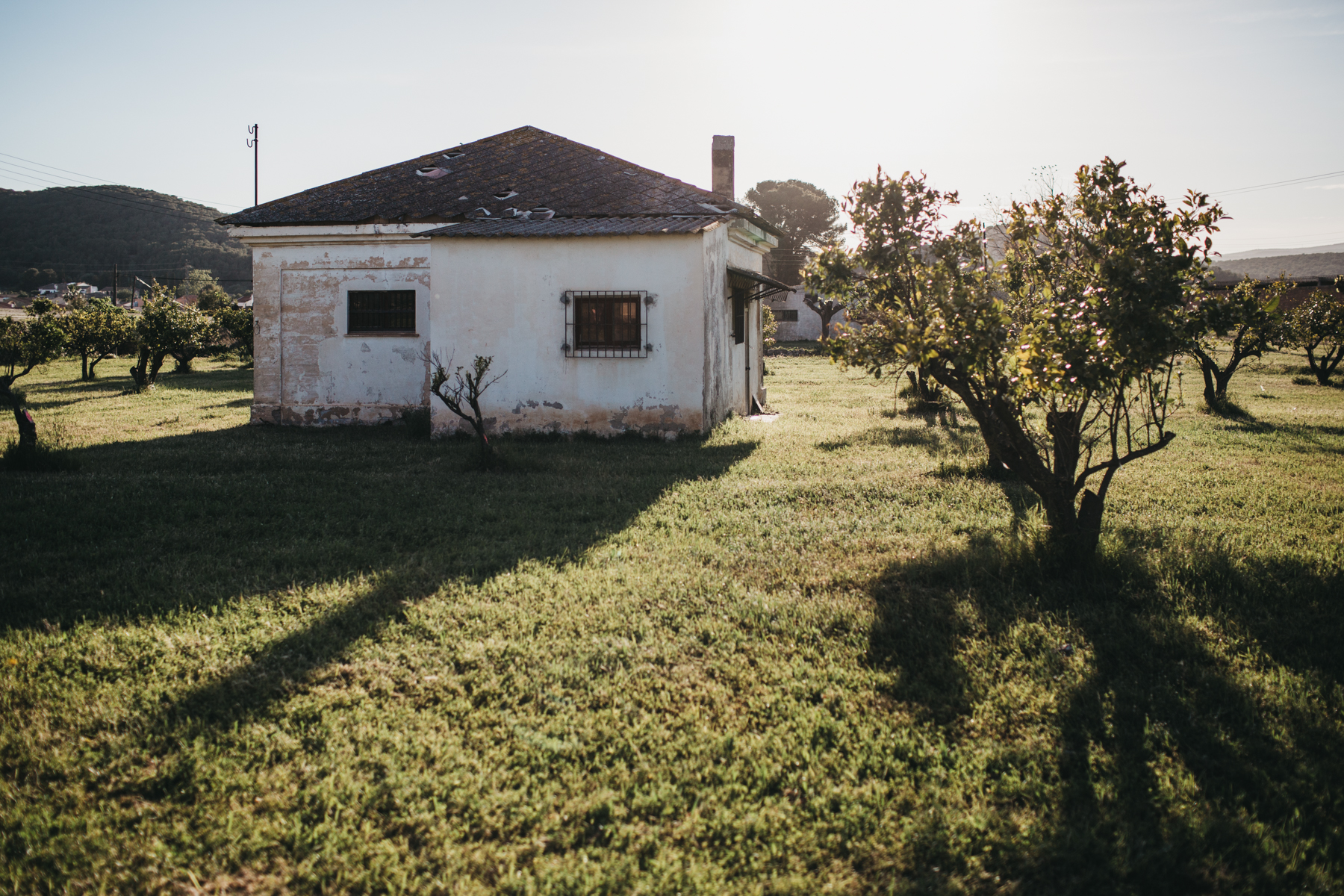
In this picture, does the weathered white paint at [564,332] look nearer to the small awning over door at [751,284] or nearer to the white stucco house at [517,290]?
the white stucco house at [517,290]

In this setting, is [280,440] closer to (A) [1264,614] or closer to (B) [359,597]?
(B) [359,597]

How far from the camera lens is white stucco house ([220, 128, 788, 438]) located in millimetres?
10664

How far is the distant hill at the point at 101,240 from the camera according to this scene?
6369cm

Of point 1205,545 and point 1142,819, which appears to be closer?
point 1142,819

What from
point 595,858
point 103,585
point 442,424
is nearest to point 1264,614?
point 595,858

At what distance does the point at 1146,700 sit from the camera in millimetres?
3334

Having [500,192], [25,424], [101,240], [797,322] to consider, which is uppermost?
[101,240]

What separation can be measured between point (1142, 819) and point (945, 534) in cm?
329

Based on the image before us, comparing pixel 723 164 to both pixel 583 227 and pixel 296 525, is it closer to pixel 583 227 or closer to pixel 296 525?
pixel 583 227

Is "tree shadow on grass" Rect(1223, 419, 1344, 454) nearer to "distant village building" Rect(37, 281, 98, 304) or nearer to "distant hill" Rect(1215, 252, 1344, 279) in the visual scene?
"distant hill" Rect(1215, 252, 1344, 279)

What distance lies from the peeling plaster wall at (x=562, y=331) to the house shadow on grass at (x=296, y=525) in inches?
36.6

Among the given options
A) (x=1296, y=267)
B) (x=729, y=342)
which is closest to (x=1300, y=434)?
(x=729, y=342)

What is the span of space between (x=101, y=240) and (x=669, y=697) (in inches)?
3192

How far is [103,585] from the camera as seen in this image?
15.9 feet
